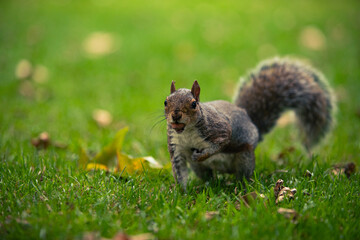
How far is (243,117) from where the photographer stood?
240 cm

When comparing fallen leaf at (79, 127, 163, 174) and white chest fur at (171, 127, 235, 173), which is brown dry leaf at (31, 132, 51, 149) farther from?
white chest fur at (171, 127, 235, 173)

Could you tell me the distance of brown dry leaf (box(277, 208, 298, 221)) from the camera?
67.4 inches

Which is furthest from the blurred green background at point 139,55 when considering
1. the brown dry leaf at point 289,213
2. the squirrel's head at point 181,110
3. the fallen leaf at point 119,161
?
the brown dry leaf at point 289,213

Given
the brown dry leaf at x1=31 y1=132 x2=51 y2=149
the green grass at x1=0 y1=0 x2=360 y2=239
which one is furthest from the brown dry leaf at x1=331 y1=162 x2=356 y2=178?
the brown dry leaf at x1=31 y1=132 x2=51 y2=149

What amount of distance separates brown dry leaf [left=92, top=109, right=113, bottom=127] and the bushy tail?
4.35ft

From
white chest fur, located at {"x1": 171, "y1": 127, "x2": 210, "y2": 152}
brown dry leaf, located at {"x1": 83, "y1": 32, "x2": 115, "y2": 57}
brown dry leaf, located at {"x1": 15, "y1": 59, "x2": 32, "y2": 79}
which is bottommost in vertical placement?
brown dry leaf, located at {"x1": 15, "y1": 59, "x2": 32, "y2": 79}

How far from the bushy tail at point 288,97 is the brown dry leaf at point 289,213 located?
98 cm

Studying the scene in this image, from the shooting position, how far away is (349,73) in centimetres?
489

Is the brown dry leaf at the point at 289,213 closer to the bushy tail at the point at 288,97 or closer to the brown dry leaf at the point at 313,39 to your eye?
the bushy tail at the point at 288,97

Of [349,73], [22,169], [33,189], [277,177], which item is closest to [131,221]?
[33,189]

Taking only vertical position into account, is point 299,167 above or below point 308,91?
below

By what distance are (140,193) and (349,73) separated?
12.7 ft

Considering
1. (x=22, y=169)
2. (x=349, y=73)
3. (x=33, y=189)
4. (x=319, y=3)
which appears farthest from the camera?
(x=319, y=3)

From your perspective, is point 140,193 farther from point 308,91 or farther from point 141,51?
point 141,51
